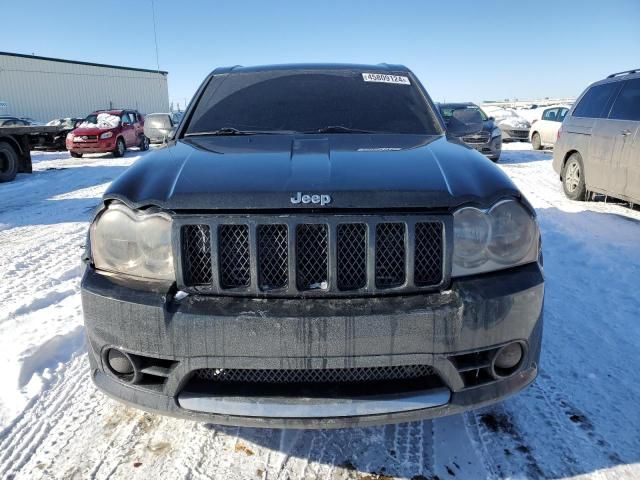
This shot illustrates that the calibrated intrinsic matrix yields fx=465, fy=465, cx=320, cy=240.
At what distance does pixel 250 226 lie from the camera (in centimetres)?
174

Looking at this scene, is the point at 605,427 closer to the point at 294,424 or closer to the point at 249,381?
the point at 294,424

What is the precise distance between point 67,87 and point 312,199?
128ft

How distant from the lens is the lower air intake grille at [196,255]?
178 cm

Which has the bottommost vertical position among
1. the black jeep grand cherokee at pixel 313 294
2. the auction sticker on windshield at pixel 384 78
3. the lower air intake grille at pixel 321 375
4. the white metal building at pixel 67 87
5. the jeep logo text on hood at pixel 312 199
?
Answer: the lower air intake grille at pixel 321 375

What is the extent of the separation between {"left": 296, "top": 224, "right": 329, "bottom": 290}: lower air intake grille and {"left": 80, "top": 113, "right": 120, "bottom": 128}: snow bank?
57.3 ft

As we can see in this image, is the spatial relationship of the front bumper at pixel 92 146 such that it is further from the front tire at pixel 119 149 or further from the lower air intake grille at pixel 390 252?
the lower air intake grille at pixel 390 252

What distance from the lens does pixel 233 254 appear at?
1779 mm

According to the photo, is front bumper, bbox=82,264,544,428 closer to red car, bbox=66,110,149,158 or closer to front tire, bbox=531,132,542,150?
red car, bbox=66,110,149,158

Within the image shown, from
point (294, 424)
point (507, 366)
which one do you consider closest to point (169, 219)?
point (294, 424)

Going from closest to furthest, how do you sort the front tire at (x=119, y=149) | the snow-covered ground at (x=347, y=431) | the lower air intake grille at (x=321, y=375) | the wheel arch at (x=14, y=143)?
the lower air intake grille at (x=321, y=375) → the snow-covered ground at (x=347, y=431) → the wheel arch at (x=14, y=143) → the front tire at (x=119, y=149)

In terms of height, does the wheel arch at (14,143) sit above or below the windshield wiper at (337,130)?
below

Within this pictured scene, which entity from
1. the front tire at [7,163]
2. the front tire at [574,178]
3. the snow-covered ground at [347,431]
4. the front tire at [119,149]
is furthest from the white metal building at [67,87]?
the snow-covered ground at [347,431]

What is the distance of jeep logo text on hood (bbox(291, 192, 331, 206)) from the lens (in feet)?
5.76

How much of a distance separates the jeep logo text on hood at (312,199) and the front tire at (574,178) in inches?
289
